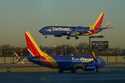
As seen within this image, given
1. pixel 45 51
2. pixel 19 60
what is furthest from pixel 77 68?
pixel 19 60

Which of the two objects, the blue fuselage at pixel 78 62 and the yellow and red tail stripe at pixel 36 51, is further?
the yellow and red tail stripe at pixel 36 51

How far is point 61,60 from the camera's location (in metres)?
45.4

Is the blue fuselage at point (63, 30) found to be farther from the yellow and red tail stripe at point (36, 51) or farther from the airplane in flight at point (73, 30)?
the yellow and red tail stripe at point (36, 51)

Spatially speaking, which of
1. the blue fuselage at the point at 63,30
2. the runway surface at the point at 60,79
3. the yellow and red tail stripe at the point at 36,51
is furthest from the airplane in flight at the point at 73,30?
the runway surface at the point at 60,79

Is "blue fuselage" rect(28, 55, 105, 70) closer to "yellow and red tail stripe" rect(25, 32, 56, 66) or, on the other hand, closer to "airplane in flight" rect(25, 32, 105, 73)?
"airplane in flight" rect(25, 32, 105, 73)

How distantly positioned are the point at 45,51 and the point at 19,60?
1387cm

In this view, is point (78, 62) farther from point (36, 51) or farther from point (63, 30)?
point (63, 30)

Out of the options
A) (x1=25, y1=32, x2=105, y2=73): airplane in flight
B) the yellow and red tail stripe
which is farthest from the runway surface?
the yellow and red tail stripe

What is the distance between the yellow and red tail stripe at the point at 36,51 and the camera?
1872 inches

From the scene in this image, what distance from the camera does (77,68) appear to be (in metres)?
42.0

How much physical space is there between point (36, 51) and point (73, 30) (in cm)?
1517

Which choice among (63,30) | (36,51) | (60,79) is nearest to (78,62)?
(36,51)

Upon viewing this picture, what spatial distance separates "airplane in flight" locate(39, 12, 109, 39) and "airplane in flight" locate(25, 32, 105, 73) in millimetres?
6795

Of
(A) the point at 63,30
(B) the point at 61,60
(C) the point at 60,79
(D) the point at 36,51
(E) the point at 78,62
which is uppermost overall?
(A) the point at 63,30
